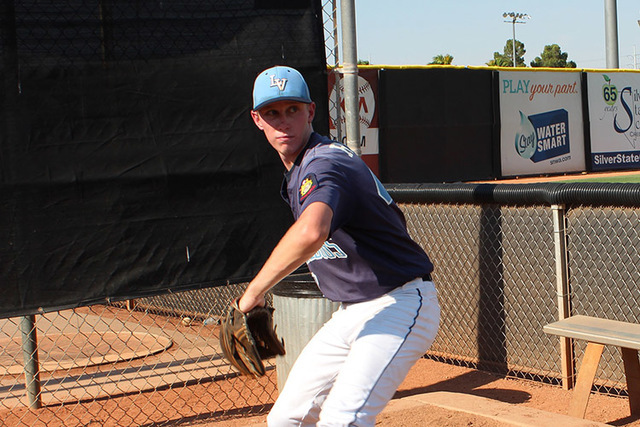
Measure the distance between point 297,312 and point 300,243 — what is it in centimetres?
241

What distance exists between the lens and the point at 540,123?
2000 cm

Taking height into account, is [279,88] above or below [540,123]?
below

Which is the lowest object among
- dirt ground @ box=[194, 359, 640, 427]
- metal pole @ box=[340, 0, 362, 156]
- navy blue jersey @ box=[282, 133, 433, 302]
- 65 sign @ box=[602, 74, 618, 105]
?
dirt ground @ box=[194, 359, 640, 427]

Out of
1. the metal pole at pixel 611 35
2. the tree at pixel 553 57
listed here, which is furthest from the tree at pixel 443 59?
the metal pole at pixel 611 35

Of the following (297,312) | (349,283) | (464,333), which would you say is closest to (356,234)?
(349,283)

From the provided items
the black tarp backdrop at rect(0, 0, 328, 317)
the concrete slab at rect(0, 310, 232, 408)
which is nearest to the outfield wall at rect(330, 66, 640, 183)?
the concrete slab at rect(0, 310, 232, 408)

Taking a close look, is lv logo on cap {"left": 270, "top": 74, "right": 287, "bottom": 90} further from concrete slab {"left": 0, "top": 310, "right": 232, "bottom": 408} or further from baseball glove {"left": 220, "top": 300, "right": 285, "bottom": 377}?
concrete slab {"left": 0, "top": 310, "right": 232, "bottom": 408}

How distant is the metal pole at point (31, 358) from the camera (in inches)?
194

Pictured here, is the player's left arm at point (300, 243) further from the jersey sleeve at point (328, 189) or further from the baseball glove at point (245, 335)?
the baseball glove at point (245, 335)

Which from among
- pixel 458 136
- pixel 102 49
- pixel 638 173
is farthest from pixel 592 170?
pixel 102 49

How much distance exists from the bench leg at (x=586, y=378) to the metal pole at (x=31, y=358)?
345cm

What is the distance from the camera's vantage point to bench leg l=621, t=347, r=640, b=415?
4.59 metres

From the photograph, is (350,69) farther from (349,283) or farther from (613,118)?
(613,118)

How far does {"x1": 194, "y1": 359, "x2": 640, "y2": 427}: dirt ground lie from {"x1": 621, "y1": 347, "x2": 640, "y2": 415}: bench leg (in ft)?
0.29
